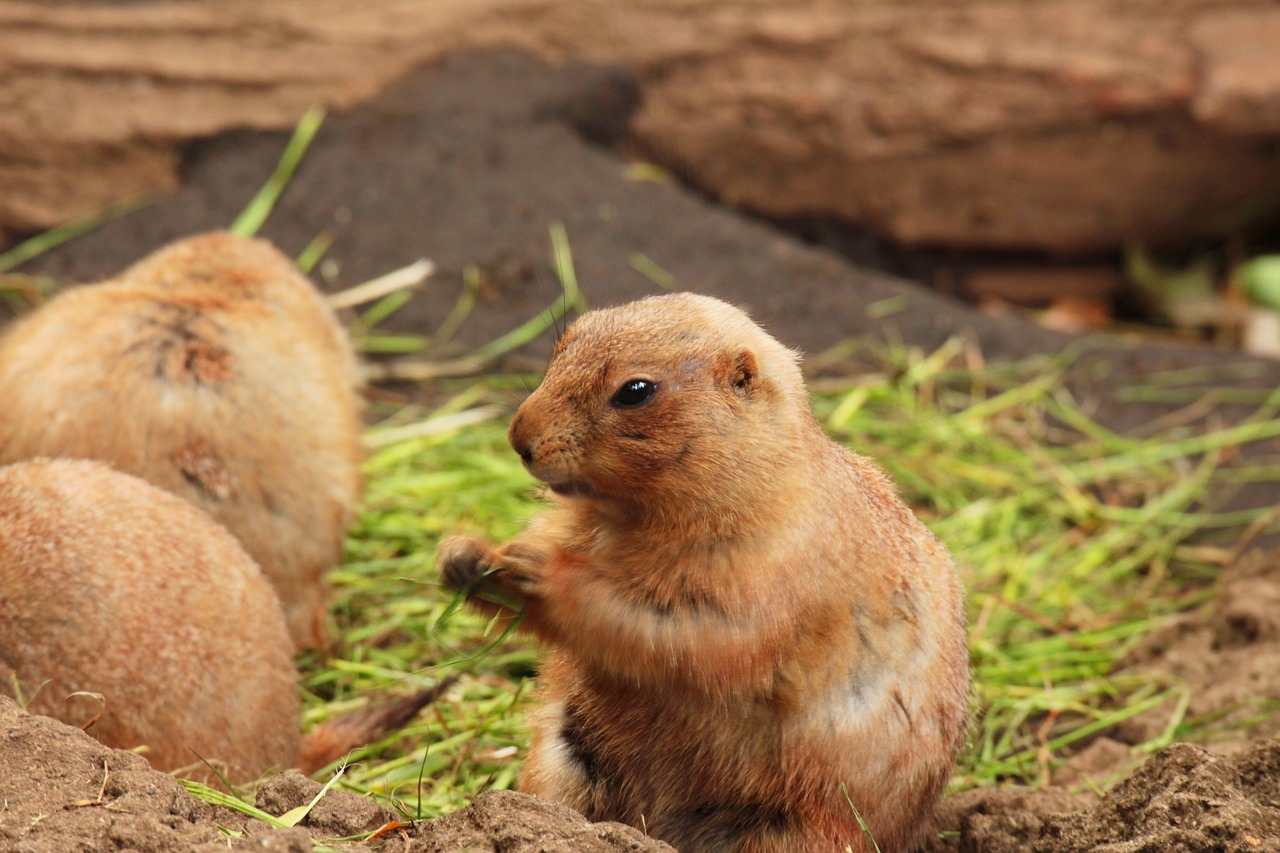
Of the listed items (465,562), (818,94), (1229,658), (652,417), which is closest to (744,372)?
(652,417)

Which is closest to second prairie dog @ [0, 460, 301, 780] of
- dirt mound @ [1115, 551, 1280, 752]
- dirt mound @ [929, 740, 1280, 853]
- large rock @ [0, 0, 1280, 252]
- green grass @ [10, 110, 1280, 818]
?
green grass @ [10, 110, 1280, 818]

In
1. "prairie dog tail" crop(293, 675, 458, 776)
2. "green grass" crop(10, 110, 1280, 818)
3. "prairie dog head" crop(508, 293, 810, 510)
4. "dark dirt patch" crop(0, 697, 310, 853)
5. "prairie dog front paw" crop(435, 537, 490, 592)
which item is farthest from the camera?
"green grass" crop(10, 110, 1280, 818)

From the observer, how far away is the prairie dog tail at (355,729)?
5.13 meters

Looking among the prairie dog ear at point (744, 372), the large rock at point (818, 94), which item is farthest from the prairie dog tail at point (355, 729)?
the large rock at point (818, 94)

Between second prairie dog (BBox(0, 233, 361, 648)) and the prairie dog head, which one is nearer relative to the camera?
the prairie dog head

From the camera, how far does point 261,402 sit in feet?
18.6

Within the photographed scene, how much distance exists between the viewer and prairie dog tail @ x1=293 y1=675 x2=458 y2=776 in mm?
5129

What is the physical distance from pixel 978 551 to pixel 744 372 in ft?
11.6

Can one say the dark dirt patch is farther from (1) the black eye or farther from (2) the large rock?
(2) the large rock

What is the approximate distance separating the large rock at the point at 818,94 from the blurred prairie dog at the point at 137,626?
4.88m

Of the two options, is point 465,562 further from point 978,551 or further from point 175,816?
point 978,551

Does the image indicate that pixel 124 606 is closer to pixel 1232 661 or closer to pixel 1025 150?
pixel 1232 661

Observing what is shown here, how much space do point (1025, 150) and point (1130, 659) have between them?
17.8 feet

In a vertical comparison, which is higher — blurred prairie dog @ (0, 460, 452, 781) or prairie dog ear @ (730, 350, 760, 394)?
prairie dog ear @ (730, 350, 760, 394)
